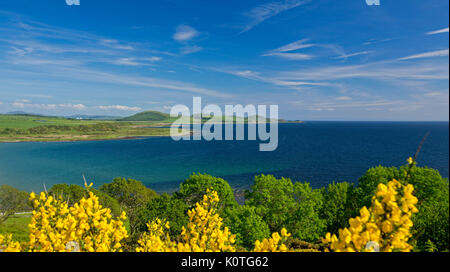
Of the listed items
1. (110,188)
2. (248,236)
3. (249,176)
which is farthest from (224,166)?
(248,236)

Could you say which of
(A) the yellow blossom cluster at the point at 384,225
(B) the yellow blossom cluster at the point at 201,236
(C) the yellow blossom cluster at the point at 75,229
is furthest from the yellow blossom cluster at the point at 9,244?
(A) the yellow blossom cluster at the point at 384,225

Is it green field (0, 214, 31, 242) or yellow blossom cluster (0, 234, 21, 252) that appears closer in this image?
yellow blossom cluster (0, 234, 21, 252)

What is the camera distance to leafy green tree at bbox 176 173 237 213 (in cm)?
2364

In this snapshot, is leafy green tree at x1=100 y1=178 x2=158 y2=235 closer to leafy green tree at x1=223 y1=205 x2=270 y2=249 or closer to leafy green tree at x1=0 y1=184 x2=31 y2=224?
leafy green tree at x1=0 y1=184 x2=31 y2=224

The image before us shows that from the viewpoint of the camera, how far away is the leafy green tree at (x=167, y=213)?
20.0 metres

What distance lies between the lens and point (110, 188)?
3100 centimetres

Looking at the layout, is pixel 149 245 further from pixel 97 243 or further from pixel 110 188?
pixel 110 188

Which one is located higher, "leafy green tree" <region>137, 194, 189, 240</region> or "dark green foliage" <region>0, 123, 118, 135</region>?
"dark green foliage" <region>0, 123, 118, 135</region>

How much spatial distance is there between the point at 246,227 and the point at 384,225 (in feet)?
56.0

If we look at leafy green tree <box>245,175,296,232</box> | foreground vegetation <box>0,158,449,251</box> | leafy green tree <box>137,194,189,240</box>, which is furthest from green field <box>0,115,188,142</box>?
leafy green tree <box>245,175,296,232</box>

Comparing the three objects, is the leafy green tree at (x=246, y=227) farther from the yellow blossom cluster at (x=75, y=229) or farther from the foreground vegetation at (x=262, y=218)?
the yellow blossom cluster at (x=75, y=229)

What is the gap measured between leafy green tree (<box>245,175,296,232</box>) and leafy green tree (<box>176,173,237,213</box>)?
238 cm

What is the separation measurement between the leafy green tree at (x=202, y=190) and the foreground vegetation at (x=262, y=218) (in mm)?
107
